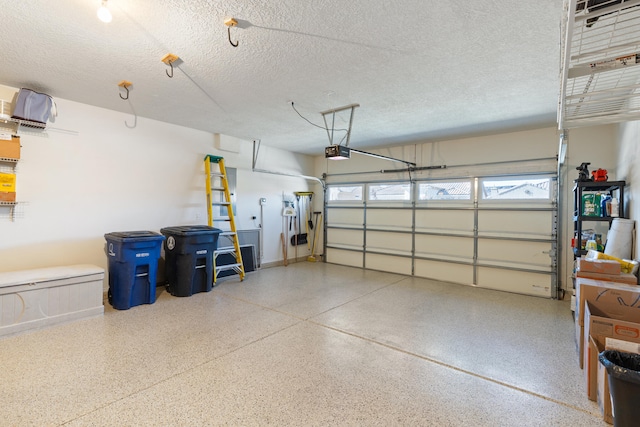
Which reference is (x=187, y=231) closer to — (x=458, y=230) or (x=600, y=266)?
(x=458, y=230)

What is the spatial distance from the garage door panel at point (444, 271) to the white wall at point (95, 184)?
4215mm

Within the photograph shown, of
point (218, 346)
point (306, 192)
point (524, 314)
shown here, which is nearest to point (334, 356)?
point (218, 346)

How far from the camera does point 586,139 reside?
14.0 ft

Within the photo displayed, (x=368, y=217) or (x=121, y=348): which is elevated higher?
(x=368, y=217)

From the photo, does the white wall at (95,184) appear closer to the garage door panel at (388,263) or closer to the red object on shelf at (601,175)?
the garage door panel at (388,263)

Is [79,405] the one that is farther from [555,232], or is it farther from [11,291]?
[555,232]

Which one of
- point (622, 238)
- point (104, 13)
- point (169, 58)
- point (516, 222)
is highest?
point (169, 58)

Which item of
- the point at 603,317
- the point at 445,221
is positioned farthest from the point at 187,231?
the point at 603,317

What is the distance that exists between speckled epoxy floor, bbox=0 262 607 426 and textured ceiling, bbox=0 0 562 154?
2606 mm

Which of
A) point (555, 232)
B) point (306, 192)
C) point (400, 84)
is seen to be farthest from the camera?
point (306, 192)

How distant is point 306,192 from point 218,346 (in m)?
4.81

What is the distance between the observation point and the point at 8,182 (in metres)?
3.32

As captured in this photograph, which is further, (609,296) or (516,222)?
(516,222)

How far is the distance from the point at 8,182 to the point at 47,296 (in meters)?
1.37
